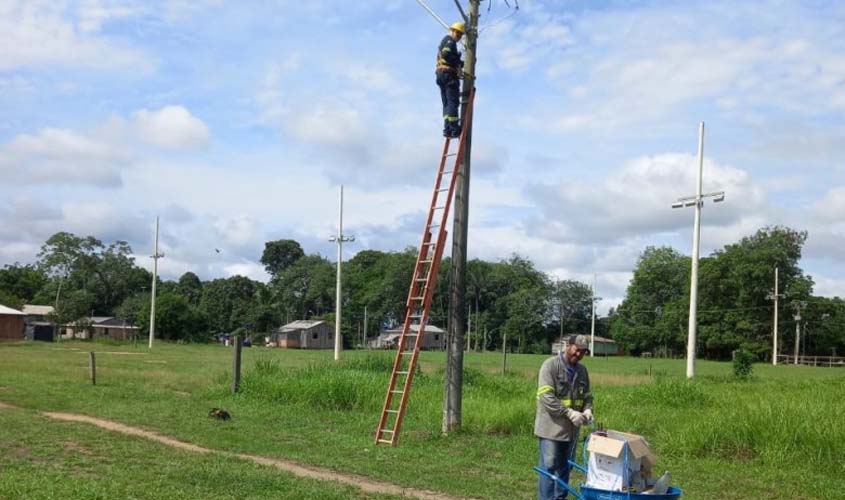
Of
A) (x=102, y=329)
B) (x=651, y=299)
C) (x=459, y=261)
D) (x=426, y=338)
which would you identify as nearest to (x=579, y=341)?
(x=459, y=261)

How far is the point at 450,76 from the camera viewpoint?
1363cm

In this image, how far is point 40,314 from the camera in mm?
102688

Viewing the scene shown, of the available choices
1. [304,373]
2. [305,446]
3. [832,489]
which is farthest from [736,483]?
[304,373]

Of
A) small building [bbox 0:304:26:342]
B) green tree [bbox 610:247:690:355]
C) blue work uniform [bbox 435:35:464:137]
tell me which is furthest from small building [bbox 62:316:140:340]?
blue work uniform [bbox 435:35:464:137]

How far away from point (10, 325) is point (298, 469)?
6853 cm

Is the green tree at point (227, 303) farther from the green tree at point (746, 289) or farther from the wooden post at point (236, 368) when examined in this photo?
the wooden post at point (236, 368)

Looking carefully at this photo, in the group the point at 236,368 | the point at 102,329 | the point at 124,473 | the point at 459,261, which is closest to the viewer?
the point at 124,473

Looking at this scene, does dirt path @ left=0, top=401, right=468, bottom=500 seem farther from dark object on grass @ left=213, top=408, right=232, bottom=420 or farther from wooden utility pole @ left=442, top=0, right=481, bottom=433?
wooden utility pole @ left=442, top=0, right=481, bottom=433

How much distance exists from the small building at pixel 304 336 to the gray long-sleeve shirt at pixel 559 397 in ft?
347

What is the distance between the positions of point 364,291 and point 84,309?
129 feet

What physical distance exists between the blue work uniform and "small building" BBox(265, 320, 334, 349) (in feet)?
330

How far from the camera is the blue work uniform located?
44.7 feet

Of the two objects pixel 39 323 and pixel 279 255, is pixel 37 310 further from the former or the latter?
pixel 279 255

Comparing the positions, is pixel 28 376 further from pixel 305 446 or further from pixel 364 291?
pixel 364 291
